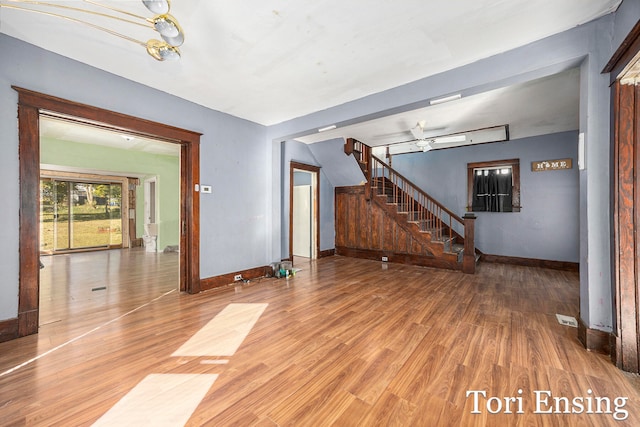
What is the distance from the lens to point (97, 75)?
2.81 metres

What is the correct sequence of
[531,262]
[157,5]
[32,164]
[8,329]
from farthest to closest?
[531,262]
[32,164]
[8,329]
[157,5]

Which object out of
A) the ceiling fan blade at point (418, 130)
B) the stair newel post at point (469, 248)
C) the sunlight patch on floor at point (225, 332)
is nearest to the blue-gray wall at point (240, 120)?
the sunlight patch on floor at point (225, 332)

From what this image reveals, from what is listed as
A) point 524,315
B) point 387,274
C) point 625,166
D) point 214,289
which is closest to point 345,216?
point 387,274

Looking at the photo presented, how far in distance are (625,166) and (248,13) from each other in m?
3.28

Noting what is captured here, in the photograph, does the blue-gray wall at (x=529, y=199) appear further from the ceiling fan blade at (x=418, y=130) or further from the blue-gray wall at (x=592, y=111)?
the blue-gray wall at (x=592, y=111)

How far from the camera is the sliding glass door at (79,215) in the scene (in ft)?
23.5

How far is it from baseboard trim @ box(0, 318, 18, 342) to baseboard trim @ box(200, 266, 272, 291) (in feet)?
5.88

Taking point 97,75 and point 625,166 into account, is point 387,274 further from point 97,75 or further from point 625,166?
point 97,75

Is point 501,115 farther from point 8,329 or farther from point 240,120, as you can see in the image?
point 8,329

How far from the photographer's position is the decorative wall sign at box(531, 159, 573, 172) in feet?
17.0

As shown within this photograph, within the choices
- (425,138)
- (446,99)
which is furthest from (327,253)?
(446,99)

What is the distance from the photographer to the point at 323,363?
1.97 metres

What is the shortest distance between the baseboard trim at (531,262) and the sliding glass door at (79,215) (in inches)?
435

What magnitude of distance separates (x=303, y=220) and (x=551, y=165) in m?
5.81
